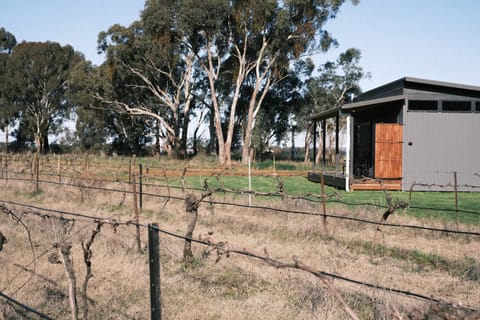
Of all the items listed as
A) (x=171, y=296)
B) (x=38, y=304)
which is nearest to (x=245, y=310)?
(x=171, y=296)

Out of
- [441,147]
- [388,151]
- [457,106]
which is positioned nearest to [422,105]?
[457,106]

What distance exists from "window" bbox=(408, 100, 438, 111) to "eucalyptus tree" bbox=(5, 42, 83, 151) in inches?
1542

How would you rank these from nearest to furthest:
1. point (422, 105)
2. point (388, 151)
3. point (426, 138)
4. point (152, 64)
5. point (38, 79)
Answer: point (388, 151), point (426, 138), point (422, 105), point (152, 64), point (38, 79)

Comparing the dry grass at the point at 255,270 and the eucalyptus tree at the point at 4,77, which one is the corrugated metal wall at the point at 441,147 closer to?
the dry grass at the point at 255,270

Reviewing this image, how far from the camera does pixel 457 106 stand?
18359mm

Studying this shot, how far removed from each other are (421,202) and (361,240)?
22.7 feet

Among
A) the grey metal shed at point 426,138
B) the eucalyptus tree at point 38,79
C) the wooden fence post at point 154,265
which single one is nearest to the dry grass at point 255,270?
the wooden fence post at point 154,265

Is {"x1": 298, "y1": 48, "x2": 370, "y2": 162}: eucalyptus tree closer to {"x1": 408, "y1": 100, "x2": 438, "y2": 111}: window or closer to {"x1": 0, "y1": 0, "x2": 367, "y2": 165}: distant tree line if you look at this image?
{"x1": 0, "y1": 0, "x2": 367, "y2": 165}: distant tree line

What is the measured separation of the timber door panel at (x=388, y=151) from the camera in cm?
1794

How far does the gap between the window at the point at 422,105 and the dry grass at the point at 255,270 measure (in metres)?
9.54

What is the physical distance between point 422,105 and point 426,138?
49.0 inches

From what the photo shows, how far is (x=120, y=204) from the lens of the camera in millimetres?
12312

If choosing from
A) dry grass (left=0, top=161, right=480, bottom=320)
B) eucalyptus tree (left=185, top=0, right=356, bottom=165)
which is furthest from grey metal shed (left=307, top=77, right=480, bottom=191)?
eucalyptus tree (left=185, top=0, right=356, bottom=165)

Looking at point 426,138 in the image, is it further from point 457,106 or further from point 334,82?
point 334,82
